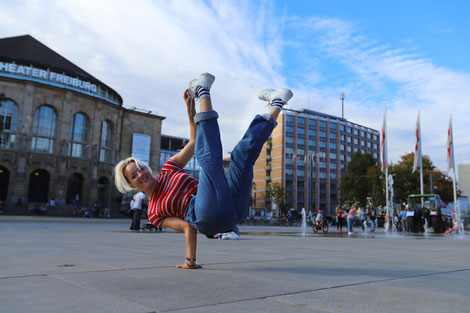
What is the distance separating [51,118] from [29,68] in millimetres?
6678

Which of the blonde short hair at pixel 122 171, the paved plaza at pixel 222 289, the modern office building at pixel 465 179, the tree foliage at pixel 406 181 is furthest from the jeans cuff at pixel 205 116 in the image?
the modern office building at pixel 465 179

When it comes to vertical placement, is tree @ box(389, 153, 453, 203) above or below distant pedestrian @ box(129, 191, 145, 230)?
above

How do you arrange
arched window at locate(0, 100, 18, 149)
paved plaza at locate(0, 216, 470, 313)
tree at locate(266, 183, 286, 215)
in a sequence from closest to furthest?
paved plaza at locate(0, 216, 470, 313) < arched window at locate(0, 100, 18, 149) < tree at locate(266, 183, 286, 215)

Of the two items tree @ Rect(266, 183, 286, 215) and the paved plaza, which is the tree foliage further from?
the paved plaza

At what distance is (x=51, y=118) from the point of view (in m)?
46.7

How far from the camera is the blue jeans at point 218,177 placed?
3205 mm

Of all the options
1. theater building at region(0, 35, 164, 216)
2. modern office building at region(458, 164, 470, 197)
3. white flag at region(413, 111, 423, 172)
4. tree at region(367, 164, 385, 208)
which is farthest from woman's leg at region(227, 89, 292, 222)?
modern office building at region(458, 164, 470, 197)

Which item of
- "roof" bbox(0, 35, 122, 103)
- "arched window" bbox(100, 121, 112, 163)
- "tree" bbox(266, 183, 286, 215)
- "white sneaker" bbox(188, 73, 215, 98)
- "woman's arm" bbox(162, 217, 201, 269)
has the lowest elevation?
"woman's arm" bbox(162, 217, 201, 269)

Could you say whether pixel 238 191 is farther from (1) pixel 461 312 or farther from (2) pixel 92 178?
(2) pixel 92 178

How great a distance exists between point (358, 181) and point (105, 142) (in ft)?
122

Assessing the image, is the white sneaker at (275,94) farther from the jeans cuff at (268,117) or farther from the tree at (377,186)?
the tree at (377,186)

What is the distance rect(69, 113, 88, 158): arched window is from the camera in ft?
157

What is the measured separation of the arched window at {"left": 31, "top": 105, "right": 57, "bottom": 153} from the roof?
596cm

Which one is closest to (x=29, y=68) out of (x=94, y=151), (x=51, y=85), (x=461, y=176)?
(x=51, y=85)
